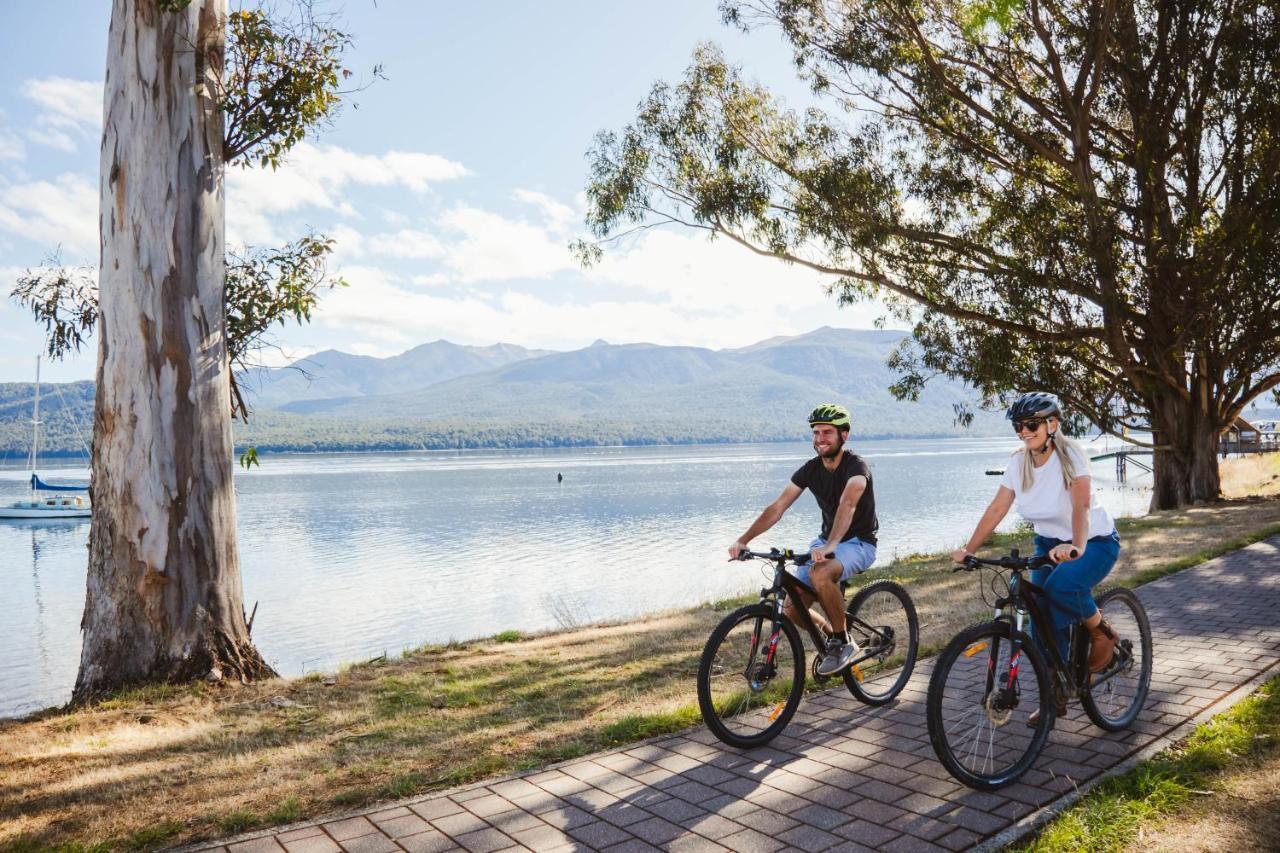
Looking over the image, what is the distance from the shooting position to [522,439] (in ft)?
634

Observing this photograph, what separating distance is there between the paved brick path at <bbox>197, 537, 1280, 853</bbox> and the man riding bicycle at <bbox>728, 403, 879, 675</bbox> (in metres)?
0.61

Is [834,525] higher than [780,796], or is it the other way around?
[834,525]

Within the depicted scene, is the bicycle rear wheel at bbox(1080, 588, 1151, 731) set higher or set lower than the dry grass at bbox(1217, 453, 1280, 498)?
higher

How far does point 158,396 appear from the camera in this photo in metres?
7.40

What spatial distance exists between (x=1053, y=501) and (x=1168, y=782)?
136cm

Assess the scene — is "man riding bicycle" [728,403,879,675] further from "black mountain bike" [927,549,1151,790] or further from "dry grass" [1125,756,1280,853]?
"dry grass" [1125,756,1280,853]

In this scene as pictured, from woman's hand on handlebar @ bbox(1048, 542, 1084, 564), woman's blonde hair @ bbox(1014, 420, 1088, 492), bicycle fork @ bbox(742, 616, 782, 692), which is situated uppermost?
woman's blonde hair @ bbox(1014, 420, 1088, 492)

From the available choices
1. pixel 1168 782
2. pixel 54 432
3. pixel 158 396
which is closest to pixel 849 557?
pixel 1168 782

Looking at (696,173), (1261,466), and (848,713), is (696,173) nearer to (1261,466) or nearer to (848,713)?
(848,713)

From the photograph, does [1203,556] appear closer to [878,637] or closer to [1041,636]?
[878,637]

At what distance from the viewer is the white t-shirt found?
4645 millimetres

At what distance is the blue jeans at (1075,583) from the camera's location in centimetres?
462

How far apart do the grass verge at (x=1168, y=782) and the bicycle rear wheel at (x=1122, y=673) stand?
14.2 inches

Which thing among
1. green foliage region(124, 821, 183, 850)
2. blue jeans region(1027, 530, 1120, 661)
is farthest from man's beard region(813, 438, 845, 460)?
green foliage region(124, 821, 183, 850)
